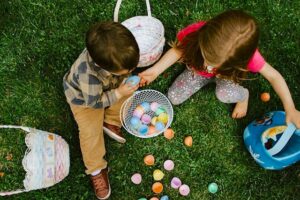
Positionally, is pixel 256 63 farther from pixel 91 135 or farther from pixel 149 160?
pixel 91 135

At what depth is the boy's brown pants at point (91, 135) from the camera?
251 centimetres

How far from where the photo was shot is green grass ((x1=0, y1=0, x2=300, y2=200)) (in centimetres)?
268

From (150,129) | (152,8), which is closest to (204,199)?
(150,129)

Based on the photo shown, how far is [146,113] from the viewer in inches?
109

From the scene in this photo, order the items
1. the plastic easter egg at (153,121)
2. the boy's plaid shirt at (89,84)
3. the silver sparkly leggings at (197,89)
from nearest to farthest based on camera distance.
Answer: the boy's plaid shirt at (89,84), the silver sparkly leggings at (197,89), the plastic easter egg at (153,121)

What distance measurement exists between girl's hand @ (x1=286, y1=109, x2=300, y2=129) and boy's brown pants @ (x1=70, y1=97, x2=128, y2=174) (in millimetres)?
956

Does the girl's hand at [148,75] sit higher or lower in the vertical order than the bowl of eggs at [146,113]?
higher

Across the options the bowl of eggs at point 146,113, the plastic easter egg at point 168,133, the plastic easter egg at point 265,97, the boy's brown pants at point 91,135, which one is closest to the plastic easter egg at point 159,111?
the bowl of eggs at point 146,113

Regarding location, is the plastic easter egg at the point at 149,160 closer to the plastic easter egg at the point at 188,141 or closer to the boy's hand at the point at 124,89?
the plastic easter egg at the point at 188,141

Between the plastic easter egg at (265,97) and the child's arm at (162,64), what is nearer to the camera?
the child's arm at (162,64)

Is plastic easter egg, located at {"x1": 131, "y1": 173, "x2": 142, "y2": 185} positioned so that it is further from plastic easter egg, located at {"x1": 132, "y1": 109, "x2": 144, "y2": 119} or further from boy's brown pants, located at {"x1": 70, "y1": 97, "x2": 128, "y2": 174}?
plastic easter egg, located at {"x1": 132, "y1": 109, "x2": 144, "y2": 119}

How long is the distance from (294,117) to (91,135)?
3.40 feet

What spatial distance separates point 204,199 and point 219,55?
3.19ft

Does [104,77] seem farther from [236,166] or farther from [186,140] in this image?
[236,166]
